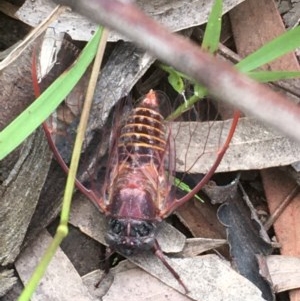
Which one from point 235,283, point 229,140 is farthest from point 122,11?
point 235,283

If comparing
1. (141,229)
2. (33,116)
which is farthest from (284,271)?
(33,116)

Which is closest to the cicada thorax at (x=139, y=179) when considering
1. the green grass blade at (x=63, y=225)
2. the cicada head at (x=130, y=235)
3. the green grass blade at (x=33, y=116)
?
the cicada head at (x=130, y=235)

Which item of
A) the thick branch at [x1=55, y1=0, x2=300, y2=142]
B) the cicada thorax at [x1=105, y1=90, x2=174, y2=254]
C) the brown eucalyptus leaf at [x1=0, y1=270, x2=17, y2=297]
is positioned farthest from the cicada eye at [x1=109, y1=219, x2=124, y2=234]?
the thick branch at [x1=55, y1=0, x2=300, y2=142]

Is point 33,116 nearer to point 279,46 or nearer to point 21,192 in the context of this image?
point 21,192

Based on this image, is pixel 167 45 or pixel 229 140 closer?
pixel 167 45

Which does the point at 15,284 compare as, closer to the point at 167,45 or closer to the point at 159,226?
the point at 159,226

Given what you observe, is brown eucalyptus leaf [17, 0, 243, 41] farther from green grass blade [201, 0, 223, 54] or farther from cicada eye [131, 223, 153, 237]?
cicada eye [131, 223, 153, 237]

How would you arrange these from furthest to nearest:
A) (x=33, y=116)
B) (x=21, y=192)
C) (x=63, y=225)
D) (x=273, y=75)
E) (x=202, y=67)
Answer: (x=21, y=192), (x=273, y=75), (x=33, y=116), (x=63, y=225), (x=202, y=67)
